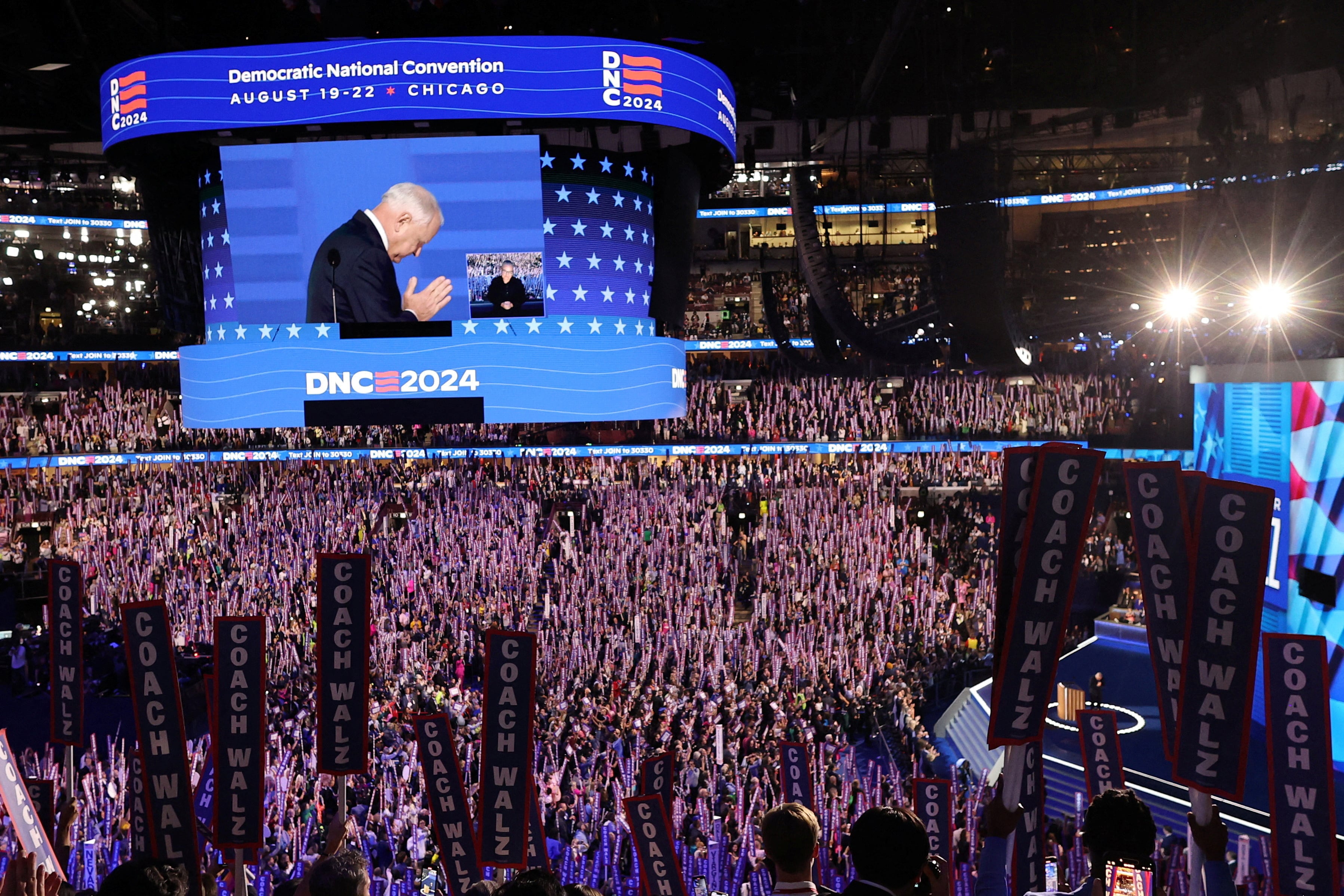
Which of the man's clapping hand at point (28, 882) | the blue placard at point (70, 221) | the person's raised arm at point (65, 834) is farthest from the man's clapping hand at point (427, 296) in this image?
the man's clapping hand at point (28, 882)

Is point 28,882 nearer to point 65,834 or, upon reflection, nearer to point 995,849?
point 65,834

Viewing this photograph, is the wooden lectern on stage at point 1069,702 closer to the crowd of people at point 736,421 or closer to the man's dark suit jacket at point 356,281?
the crowd of people at point 736,421

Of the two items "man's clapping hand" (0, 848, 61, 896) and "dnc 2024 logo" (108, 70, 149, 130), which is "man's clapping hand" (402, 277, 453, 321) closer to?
"dnc 2024 logo" (108, 70, 149, 130)

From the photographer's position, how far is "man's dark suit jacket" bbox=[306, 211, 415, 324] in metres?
19.7

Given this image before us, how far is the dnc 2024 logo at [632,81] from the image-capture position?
1928 cm

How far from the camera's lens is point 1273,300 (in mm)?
20078

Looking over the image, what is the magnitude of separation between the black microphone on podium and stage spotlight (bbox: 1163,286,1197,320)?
19403mm

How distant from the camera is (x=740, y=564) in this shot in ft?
78.3

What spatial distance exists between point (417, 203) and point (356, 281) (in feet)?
6.58

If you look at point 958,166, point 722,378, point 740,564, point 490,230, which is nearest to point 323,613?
point 958,166

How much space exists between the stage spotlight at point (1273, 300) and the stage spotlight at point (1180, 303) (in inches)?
128

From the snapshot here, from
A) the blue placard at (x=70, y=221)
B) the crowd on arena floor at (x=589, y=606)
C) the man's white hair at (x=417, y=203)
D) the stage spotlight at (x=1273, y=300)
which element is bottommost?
the crowd on arena floor at (x=589, y=606)

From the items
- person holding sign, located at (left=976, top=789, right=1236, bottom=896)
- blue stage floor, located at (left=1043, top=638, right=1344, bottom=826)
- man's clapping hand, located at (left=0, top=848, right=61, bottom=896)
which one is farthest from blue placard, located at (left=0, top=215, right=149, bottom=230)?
person holding sign, located at (left=976, top=789, right=1236, bottom=896)

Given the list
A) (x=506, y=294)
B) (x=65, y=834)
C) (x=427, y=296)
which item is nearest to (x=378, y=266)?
(x=427, y=296)
